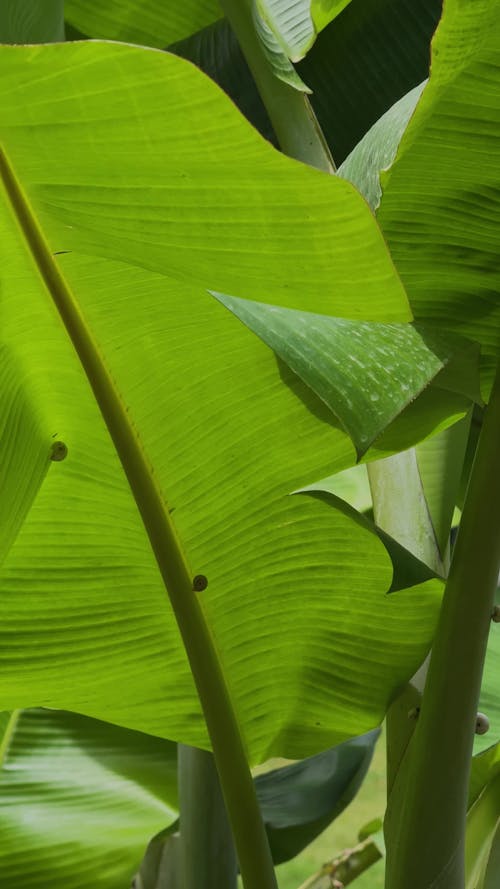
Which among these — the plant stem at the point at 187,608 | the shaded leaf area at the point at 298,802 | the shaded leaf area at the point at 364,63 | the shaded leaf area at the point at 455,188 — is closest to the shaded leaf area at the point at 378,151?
the shaded leaf area at the point at 455,188

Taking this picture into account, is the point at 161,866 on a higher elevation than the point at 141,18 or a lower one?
lower

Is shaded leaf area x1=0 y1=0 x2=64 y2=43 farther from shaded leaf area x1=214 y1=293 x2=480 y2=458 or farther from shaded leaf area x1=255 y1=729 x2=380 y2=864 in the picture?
shaded leaf area x1=255 y1=729 x2=380 y2=864

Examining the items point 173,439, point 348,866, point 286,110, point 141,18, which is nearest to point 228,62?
point 141,18

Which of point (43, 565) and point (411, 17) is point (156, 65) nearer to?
point (43, 565)

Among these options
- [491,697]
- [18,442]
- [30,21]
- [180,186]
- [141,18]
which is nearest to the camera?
[180,186]

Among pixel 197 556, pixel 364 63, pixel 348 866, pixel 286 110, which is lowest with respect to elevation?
pixel 348 866

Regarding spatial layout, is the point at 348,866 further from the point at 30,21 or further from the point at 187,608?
the point at 30,21

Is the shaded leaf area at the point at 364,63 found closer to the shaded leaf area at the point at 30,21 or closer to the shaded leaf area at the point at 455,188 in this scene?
the shaded leaf area at the point at 30,21
